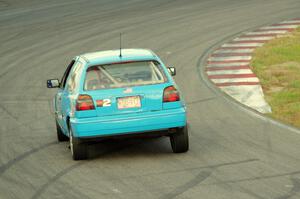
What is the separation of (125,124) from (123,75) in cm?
77

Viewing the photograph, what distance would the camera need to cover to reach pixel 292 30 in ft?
87.8

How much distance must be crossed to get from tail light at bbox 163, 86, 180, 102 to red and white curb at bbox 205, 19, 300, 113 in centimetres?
413

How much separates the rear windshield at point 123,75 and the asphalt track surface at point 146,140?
1.05 m

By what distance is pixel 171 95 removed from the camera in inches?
505

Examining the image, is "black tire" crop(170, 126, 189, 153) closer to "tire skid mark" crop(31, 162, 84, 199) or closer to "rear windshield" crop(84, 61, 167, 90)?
"rear windshield" crop(84, 61, 167, 90)

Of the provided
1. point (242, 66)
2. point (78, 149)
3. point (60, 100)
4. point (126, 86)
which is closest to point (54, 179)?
point (78, 149)

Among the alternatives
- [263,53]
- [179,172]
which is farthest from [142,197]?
[263,53]

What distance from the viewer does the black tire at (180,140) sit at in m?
13.0

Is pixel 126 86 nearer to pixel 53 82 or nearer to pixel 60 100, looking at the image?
pixel 60 100

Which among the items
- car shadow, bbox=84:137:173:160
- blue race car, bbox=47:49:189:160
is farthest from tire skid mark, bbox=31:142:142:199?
blue race car, bbox=47:49:189:160

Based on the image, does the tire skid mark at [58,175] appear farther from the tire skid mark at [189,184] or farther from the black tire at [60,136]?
the tire skid mark at [189,184]

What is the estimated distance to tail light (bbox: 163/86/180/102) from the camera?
12.8 m

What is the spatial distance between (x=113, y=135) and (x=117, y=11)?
19.9m

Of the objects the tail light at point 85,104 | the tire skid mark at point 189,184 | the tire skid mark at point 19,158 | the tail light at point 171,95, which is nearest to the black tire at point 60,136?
the tire skid mark at point 19,158
